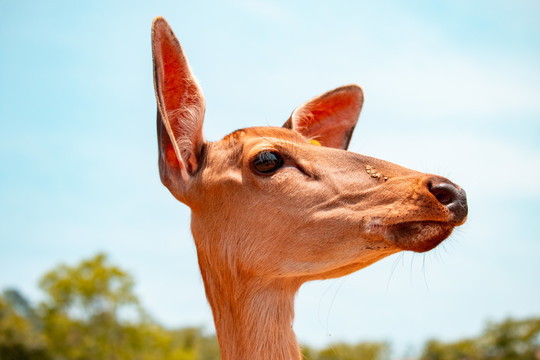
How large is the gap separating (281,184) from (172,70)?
141 centimetres

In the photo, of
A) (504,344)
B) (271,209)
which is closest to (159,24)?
(271,209)

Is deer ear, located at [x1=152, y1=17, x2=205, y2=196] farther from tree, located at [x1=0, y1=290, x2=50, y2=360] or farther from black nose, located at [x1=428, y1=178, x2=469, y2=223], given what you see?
tree, located at [x1=0, y1=290, x2=50, y2=360]

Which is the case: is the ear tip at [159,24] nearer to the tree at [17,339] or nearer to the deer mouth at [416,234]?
the deer mouth at [416,234]

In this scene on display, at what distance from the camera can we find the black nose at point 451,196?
3.72 m

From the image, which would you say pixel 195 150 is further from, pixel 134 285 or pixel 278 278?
pixel 134 285

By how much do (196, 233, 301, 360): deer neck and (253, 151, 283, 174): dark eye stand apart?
30.7 inches

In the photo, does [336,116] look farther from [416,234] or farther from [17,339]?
[17,339]

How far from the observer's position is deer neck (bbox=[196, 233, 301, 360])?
426cm

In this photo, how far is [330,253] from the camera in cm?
409

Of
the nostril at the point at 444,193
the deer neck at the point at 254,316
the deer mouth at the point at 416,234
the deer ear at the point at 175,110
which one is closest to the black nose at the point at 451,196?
the nostril at the point at 444,193

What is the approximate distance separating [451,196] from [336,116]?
108 inches

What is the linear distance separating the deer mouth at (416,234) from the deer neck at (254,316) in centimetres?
97

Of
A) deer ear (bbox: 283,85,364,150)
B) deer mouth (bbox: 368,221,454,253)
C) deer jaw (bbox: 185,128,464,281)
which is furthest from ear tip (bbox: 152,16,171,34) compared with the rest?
deer mouth (bbox: 368,221,454,253)

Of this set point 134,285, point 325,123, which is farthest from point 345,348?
point 325,123
